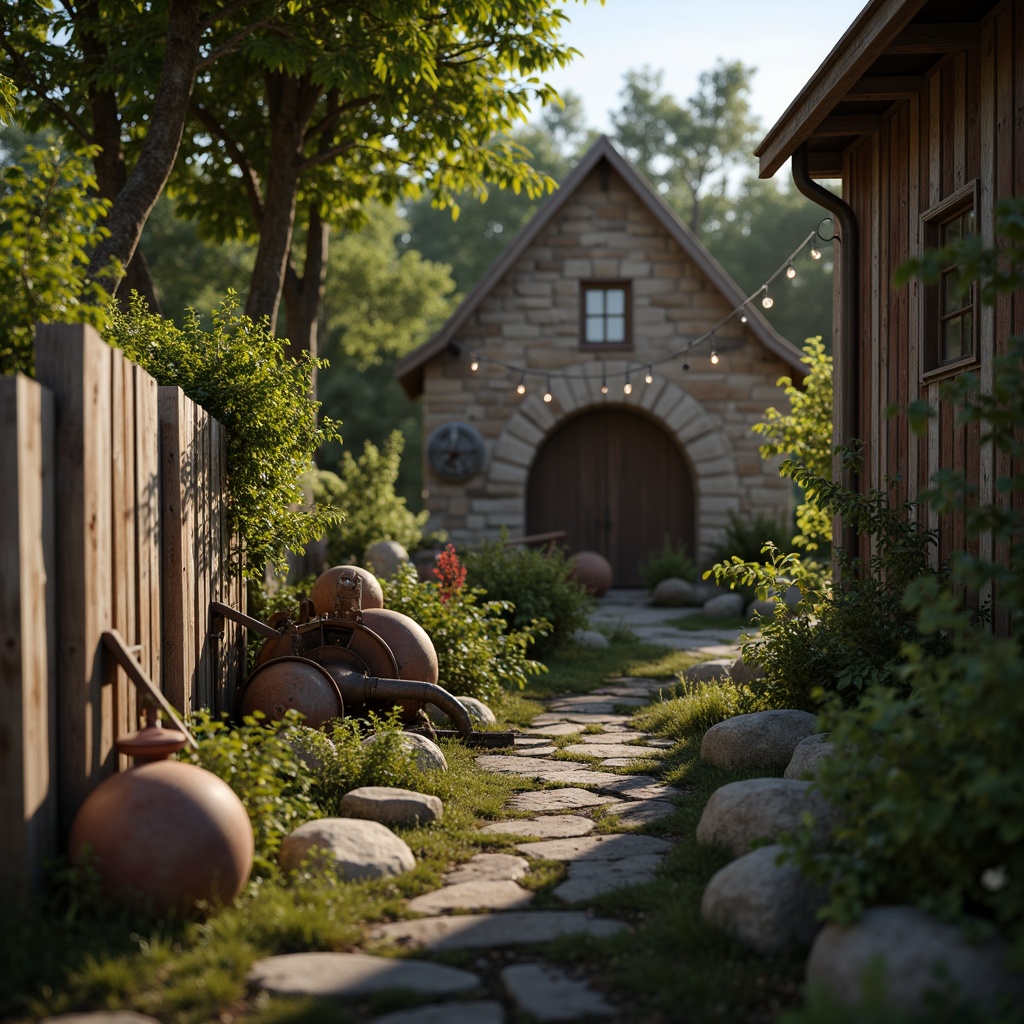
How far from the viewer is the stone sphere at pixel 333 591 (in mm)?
7172

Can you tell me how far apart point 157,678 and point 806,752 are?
2826mm

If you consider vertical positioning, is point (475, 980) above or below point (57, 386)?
below

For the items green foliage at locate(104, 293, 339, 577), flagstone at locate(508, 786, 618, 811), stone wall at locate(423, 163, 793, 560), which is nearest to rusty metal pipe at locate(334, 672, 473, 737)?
flagstone at locate(508, 786, 618, 811)

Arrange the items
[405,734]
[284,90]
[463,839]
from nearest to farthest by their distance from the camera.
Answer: [463,839] → [405,734] → [284,90]

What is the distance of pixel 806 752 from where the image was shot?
16.7 ft

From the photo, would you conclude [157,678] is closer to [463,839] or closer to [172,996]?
[463,839]

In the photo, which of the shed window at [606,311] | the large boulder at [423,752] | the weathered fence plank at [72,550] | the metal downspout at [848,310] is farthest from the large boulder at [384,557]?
the weathered fence plank at [72,550]

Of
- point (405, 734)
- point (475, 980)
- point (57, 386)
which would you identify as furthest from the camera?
point (405, 734)

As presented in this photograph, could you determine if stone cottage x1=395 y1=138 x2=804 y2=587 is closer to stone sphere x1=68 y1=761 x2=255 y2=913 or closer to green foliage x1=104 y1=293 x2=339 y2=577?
green foliage x1=104 y1=293 x2=339 y2=577

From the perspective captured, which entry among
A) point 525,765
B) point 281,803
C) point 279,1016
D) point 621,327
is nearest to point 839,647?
point 525,765

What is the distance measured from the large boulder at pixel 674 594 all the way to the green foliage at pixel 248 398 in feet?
30.4

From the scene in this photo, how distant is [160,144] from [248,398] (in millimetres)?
2097

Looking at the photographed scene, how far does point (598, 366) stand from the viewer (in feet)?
53.6

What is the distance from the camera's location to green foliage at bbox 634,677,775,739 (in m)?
6.87
